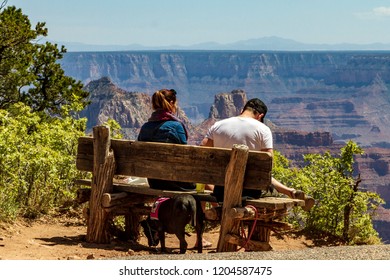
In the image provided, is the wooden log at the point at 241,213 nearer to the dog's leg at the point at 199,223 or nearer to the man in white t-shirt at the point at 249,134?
the man in white t-shirt at the point at 249,134

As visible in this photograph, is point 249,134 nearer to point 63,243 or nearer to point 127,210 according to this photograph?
point 127,210

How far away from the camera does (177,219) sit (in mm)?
6891

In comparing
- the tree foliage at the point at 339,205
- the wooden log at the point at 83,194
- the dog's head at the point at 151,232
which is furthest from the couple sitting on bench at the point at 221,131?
the tree foliage at the point at 339,205

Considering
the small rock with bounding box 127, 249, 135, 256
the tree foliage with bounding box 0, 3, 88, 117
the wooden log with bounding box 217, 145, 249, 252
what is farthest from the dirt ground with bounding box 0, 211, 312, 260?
the tree foliage with bounding box 0, 3, 88, 117

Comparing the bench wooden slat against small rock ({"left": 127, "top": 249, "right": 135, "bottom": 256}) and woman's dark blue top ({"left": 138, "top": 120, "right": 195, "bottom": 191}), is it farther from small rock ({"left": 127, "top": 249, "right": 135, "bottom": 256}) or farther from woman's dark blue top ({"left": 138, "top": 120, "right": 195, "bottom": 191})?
small rock ({"left": 127, "top": 249, "right": 135, "bottom": 256})

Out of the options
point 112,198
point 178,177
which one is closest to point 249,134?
point 178,177

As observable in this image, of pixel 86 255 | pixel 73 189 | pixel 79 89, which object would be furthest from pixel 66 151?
pixel 79 89

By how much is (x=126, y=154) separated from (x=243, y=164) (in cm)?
146

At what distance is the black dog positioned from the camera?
6.87 meters

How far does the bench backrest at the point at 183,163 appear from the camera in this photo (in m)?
6.72

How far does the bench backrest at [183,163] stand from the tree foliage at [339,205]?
3416 mm

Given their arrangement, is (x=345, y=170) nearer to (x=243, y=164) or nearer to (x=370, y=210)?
(x=370, y=210)

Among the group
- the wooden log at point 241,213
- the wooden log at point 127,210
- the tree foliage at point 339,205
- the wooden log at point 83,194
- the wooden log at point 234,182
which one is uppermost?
the wooden log at point 234,182
